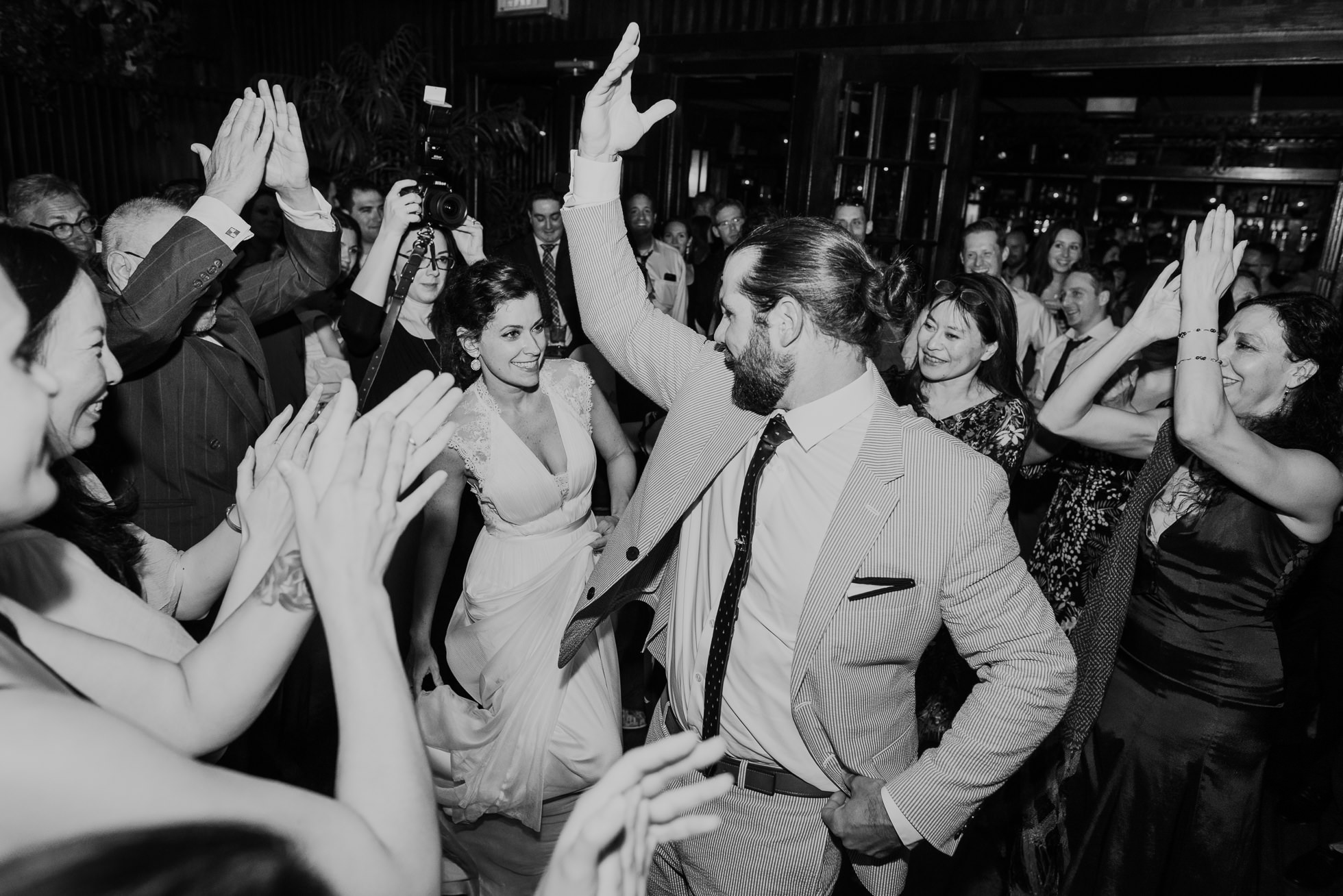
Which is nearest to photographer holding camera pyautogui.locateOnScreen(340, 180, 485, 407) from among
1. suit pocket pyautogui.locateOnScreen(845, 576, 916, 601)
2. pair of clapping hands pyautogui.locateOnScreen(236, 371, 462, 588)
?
suit pocket pyautogui.locateOnScreen(845, 576, 916, 601)

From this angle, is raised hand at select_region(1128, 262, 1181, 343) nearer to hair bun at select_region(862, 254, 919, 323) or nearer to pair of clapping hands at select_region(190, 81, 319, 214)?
hair bun at select_region(862, 254, 919, 323)

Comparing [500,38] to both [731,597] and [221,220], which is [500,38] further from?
[731,597]

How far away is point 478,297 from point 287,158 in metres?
0.61

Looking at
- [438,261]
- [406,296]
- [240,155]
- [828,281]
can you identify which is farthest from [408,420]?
[438,261]

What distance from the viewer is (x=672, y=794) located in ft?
2.78

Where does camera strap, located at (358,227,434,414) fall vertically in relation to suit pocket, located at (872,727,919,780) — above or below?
above

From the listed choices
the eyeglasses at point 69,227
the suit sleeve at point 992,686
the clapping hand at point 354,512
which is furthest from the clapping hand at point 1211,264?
the eyeglasses at point 69,227

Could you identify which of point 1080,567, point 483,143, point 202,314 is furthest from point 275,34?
point 1080,567

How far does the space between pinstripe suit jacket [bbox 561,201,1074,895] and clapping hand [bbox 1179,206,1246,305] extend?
792 millimetres

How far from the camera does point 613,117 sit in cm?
167

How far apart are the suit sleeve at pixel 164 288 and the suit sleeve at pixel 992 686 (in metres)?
1.82

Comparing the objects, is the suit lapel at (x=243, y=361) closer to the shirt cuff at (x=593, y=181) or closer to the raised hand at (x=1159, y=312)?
the shirt cuff at (x=593, y=181)

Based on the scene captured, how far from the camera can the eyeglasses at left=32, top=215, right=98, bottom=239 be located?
124 inches

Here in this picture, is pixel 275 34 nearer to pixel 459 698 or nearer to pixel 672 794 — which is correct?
pixel 459 698
